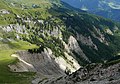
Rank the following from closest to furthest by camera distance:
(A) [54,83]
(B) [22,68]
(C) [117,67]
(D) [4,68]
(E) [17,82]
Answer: (C) [117,67] → (A) [54,83] → (E) [17,82] → (D) [4,68] → (B) [22,68]

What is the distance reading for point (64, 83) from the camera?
95.1 metres

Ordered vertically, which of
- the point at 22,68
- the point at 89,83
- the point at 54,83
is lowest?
the point at 22,68

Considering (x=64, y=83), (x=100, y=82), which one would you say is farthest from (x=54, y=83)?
(x=100, y=82)

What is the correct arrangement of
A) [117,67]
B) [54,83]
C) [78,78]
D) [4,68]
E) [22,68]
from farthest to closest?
[22,68] < [4,68] < [54,83] < [78,78] < [117,67]

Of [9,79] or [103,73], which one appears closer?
[103,73]

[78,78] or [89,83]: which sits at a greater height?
[89,83]

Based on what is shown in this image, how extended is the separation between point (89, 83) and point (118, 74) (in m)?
7.29

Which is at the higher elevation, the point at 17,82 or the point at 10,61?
the point at 17,82

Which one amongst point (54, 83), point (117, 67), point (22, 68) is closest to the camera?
point (117, 67)

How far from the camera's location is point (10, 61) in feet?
652

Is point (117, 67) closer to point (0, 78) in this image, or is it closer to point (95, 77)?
point (95, 77)

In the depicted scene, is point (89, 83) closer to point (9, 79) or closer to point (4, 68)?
point (9, 79)

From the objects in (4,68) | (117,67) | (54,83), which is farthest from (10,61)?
(117,67)

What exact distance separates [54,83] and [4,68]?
254 feet
